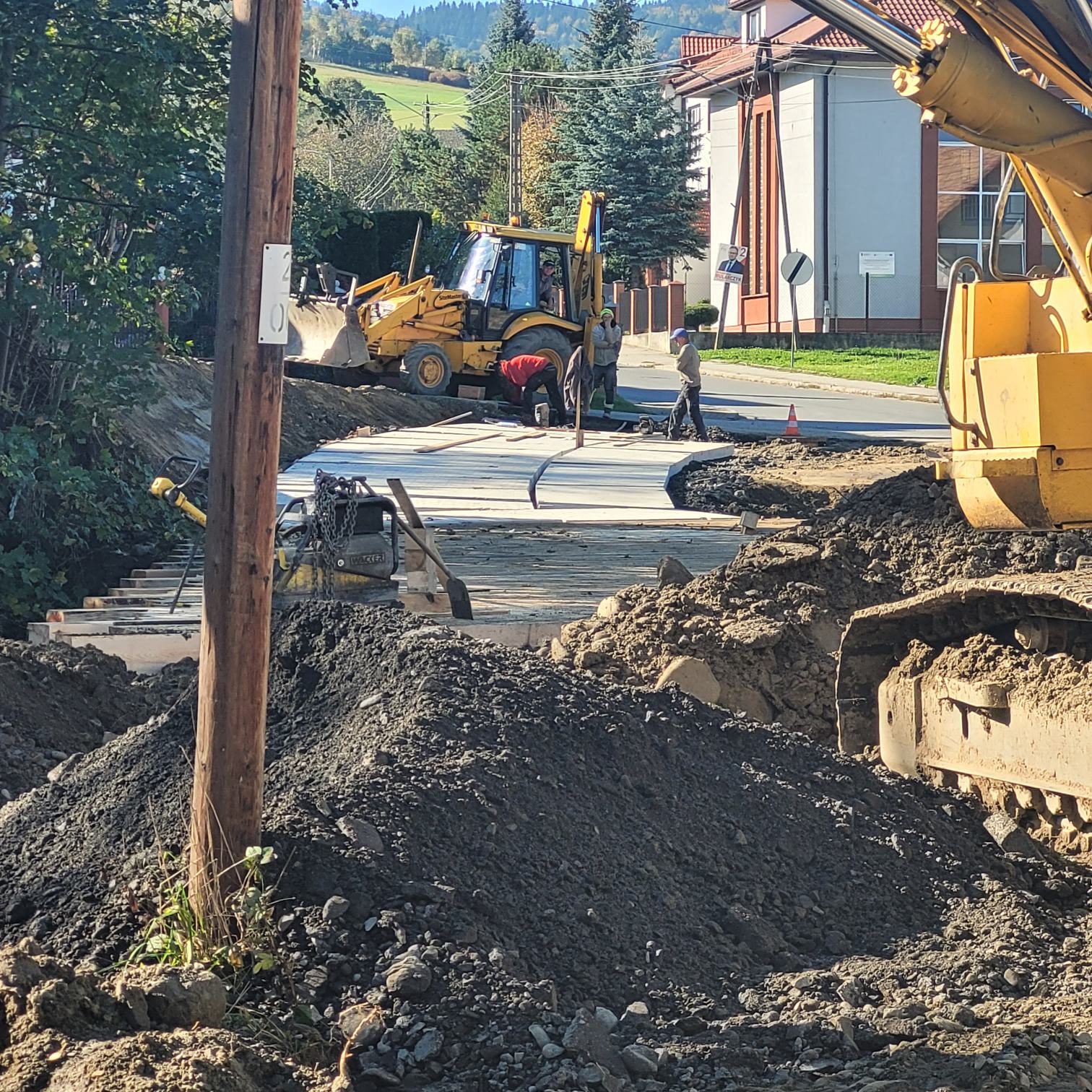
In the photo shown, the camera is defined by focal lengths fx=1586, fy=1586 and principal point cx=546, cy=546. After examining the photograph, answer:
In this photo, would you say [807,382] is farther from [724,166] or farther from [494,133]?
[494,133]

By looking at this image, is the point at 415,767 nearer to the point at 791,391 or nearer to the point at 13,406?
the point at 13,406

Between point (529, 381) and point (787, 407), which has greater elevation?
point (529, 381)

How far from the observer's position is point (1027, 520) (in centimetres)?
638

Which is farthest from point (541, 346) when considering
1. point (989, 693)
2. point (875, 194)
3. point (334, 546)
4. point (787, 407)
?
point (989, 693)

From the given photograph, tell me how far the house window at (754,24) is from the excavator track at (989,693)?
41.8m

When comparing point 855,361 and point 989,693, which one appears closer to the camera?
point 989,693

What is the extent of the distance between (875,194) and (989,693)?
3558 cm

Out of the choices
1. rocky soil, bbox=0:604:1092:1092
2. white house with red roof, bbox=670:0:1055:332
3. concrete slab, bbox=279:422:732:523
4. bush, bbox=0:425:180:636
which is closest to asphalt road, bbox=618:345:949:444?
concrete slab, bbox=279:422:732:523

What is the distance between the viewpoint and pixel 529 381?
973 inches

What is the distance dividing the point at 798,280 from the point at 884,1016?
34.5m

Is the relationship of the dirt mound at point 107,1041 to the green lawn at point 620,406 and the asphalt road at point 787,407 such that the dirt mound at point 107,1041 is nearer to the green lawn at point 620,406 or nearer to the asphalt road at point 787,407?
the asphalt road at point 787,407

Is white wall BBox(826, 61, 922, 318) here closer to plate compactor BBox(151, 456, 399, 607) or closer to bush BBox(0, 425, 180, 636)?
bush BBox(0, 425, 180, 636)

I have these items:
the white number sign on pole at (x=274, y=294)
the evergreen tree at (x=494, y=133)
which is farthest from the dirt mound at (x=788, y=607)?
the evergreen tree at (x=494, y=133)

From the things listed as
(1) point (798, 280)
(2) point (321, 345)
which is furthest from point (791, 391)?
(2) point (321, 345)
